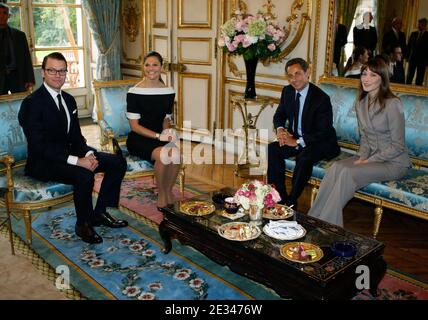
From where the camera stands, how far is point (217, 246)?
2.68 m

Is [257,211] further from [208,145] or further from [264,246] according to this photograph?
[208,145]

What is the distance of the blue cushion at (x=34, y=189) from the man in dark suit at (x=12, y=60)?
90.8 inches

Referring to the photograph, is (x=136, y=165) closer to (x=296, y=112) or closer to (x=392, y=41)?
(x=296, y=112)

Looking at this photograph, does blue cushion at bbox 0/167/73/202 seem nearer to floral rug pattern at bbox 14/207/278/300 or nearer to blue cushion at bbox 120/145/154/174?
floral rug pattern at bbox 14/207/278/300

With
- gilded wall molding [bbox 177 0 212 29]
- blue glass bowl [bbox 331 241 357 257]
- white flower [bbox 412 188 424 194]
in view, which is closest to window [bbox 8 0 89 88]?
gilded wall molding [bbox 177 0 212 29]

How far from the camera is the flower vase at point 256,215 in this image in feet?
9.05

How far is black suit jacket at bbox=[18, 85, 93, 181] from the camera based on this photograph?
3.29 meters

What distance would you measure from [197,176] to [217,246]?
2417 millimetres

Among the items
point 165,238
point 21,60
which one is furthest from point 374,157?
point 21,60

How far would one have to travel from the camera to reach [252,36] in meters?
4.55

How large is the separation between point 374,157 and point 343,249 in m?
1.38

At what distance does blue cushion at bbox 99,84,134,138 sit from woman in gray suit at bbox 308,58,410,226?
1915 mm
